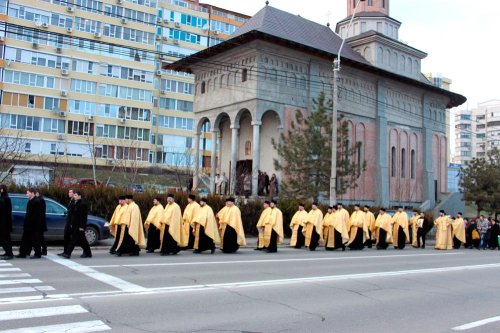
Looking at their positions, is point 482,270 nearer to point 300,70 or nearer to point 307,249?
point 307,249

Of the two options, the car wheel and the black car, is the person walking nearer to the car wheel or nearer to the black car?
the black car

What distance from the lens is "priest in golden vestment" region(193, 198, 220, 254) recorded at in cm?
1620

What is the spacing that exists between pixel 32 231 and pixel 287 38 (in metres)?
25.4

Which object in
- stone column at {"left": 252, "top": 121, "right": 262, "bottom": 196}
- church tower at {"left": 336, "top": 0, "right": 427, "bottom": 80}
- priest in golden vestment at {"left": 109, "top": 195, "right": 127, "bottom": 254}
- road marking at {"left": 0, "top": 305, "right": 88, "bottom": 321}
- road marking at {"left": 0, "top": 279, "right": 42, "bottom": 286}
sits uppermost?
church tower at {"left": 336, "top": 0, "right": 427, "bottom": 80}

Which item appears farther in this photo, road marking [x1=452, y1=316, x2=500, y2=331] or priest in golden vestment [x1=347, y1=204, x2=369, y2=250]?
priest in golden vestment [x1=347, y1=204, x2=369, y2=250]

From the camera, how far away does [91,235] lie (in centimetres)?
1697

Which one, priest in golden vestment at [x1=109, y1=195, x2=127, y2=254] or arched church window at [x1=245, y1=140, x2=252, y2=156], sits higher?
arched church window at [x1=245, y1=140, x2=252, y2=156]

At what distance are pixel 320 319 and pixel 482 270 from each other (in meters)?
9.05

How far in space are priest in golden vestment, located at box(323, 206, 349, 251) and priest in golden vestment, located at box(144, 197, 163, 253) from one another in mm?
7312

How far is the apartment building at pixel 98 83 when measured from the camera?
2037 inches

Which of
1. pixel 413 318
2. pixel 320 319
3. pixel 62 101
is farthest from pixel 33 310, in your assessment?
pixel 62 101

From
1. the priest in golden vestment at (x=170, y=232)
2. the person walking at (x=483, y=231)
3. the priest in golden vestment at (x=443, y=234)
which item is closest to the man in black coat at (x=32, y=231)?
the priest in golden vestment at (x=170, y=232)

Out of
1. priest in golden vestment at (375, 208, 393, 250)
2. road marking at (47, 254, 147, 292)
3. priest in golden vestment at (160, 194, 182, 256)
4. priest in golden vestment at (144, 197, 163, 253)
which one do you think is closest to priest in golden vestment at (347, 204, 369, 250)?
priest in golden vestment at (375, 208, 393, 250)

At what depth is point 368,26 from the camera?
4931 cm
